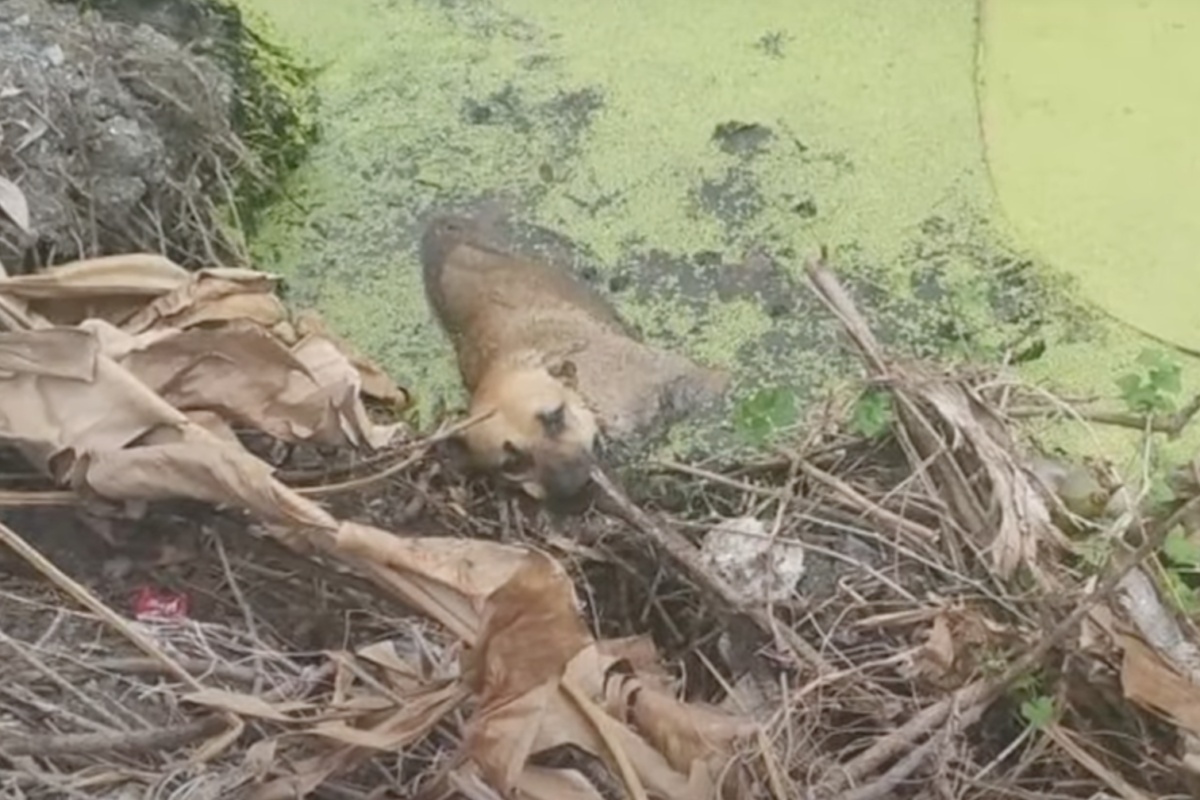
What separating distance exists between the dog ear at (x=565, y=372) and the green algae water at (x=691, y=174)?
11cm

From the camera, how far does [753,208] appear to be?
6.85 feet

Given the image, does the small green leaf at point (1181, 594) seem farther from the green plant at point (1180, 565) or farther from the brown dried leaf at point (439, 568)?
the brown dried leaf at point (439, 568)

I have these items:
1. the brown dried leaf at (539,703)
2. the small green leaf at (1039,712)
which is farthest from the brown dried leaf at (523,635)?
the small green leaf at (1039,712)

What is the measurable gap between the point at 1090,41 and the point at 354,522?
1013 millimetres

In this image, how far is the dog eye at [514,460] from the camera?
1.69 m

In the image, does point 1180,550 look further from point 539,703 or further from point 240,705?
point 240,705

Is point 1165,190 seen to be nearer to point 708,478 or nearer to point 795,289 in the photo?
point 795,289

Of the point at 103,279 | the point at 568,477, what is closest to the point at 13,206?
the point at 103,279

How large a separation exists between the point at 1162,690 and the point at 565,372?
1.88 ft

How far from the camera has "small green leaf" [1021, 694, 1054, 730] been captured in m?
1.47

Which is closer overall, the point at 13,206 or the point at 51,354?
the point at 51,354

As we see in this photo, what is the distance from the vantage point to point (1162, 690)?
145 centimetres

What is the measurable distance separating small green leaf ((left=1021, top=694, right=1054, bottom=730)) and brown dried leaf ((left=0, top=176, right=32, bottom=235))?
2.74 feet

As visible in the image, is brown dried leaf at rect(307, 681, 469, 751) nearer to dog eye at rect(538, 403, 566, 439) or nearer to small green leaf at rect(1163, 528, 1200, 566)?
dog eye at rect(538, 403, 566, 439)
